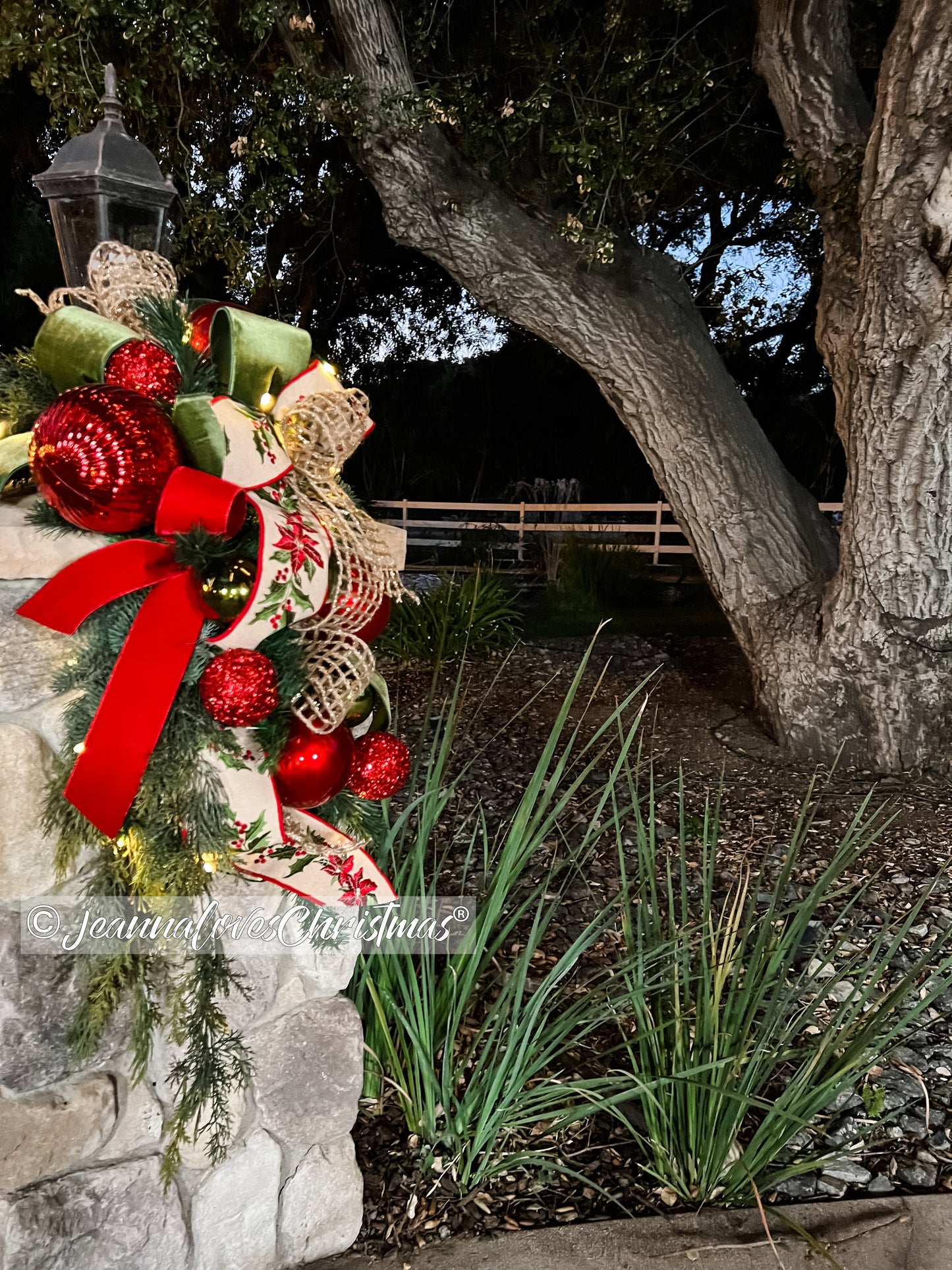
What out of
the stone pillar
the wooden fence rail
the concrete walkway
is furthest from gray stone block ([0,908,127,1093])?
the wooden fence rail

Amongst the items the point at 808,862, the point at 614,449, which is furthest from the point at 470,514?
the point at 808,862

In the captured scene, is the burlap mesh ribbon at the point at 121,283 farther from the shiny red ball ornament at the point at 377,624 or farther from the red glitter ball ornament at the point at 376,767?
the red glitter ball ornament at the point at 376,767

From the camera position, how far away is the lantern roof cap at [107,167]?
1.40m

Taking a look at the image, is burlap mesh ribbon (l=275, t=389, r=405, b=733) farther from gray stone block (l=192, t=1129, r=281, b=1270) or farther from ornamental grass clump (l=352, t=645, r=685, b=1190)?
gray stone block (l=192, t=1129, r=281, b=1270)

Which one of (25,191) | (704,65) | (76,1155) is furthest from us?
(25,191)

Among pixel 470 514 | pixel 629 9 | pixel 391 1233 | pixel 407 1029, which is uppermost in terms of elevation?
pixel 629 9

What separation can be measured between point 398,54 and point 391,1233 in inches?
158

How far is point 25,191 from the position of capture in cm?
910

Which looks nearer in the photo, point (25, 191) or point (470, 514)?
point (25, 191)

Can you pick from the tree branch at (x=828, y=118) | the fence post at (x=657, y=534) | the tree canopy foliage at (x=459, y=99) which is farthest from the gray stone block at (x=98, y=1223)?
the fence post at (x=657, y=534)

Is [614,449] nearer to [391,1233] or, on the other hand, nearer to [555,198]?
[555,198]

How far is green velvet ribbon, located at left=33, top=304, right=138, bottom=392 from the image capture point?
110 centimetres

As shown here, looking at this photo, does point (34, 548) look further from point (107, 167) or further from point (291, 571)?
point (107, 167)

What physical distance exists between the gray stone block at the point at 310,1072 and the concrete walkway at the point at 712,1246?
238 mm
